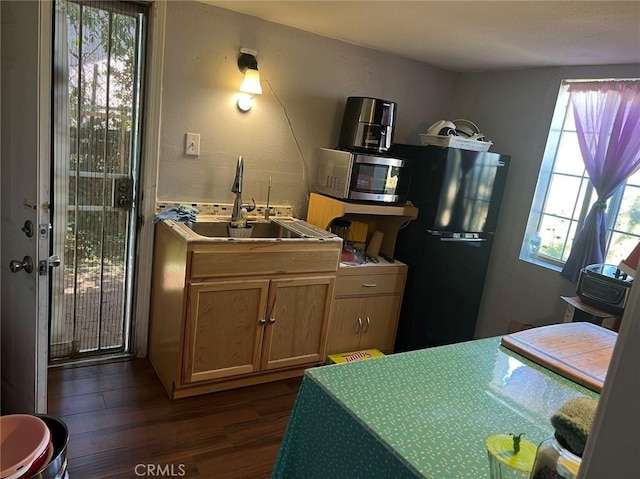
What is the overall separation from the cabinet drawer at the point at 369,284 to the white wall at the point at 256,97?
0.61m

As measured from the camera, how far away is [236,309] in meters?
2.42

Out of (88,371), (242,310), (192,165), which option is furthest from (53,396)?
(192,165)

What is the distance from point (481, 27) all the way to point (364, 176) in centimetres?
100

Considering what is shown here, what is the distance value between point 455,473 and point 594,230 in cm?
242

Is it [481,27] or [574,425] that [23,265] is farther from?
[481,27]

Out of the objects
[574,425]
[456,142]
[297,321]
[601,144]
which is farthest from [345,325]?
[574,425]

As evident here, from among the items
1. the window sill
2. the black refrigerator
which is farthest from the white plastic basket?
the window sill

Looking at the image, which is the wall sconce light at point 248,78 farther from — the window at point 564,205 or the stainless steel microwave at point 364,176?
the window at point 564,205

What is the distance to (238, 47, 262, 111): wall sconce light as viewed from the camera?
2627 millimetres

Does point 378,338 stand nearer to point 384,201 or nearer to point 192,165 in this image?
point 384,201

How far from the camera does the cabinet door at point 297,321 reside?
2542 mm

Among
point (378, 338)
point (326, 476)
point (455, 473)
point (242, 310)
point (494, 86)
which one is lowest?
point (378, 338)

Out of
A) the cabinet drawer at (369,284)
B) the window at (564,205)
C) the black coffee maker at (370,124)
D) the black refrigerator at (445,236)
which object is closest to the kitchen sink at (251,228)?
the cabinet drawer at (369,284)

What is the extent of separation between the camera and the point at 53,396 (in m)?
2.30
